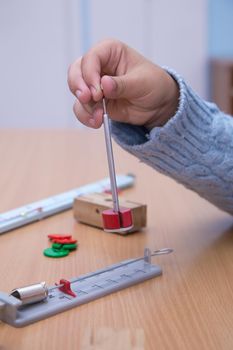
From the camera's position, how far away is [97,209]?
72 centimetres

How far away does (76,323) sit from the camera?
1.53ft

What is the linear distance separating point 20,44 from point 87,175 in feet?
6.90

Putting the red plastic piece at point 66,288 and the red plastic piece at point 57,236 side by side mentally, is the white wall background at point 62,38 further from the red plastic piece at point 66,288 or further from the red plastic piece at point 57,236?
the red plastic piece at point 66,288

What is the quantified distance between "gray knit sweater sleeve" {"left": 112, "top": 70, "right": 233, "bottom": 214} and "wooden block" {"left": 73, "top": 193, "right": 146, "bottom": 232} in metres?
0.06

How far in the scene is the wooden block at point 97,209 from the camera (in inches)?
28.0

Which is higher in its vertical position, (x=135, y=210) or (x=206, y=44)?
(x=135, y=210)

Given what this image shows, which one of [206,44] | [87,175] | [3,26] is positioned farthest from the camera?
[206,44]

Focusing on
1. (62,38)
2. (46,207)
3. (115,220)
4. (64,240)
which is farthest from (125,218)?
(62,38)

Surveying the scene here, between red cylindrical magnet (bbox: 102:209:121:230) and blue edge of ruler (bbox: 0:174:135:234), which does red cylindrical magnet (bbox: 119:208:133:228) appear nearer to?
red cylindrical magnet (bbox: 102:209:121:230)

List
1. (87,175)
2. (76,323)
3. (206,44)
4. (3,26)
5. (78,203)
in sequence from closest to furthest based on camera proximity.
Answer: (76,323) → (78,203) → (87,175) → (3,26) → (206,44)

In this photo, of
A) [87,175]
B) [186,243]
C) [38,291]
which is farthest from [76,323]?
[87,175]

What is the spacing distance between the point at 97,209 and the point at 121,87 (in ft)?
0.56

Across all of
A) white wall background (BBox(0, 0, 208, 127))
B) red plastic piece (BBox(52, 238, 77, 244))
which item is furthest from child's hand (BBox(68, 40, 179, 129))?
white wall background (BBox(0, 0, 208, 127))

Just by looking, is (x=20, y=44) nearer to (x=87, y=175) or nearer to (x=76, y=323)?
(x=87, y=175)
